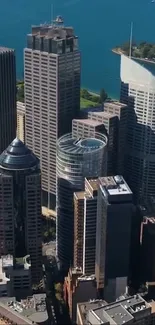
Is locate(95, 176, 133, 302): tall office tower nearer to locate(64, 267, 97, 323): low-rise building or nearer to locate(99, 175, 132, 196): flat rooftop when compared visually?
locate(99, 175, 132, 196): flat rooftop

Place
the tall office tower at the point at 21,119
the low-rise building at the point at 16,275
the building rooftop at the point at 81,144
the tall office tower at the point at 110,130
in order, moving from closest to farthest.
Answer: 1. the low-rise building at the point at 16,275
2. the building rooftop at the point at 81,144
3. the tall office tower at the point at 110,130
4. the tall office tower at the point at 21,119

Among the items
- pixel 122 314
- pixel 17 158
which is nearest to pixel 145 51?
pixel 17 158

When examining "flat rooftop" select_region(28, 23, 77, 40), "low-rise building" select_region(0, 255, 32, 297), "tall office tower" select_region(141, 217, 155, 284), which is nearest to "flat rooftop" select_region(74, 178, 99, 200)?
"tall office tower" select_region(141, 217, 155, 284)

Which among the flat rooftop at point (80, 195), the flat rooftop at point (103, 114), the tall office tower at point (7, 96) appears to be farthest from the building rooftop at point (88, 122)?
the tall office tower at point (7, 96)

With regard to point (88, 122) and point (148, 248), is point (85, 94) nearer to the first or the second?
point (88, 122)

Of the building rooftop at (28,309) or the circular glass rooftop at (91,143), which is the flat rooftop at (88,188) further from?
the building rooftop at (28,309)

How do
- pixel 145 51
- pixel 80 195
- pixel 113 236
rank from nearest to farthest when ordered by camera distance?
pixel 113 236, pixel 80 195, pixel 145 51
